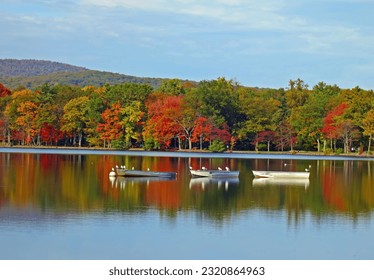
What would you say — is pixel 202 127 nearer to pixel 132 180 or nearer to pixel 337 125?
pixel 337 125

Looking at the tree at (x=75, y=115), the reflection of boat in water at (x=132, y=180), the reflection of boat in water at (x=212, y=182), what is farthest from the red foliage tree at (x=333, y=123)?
the reflection of boat in water at (x=132, y=180)

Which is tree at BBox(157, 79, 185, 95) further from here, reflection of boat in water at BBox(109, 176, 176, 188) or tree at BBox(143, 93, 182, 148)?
reflection of boat in water at BBox(109, 176, 176, 188)

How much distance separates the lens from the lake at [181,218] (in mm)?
18609

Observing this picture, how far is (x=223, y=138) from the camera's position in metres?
78.2

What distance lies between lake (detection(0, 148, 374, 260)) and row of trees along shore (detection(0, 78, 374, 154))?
124 ft

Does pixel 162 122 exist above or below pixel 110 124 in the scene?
above

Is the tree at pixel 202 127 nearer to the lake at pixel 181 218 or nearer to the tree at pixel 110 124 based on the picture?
the tree at pixel 110 124

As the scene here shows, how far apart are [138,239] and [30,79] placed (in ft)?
559

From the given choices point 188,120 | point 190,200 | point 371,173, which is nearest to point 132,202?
point 190,200

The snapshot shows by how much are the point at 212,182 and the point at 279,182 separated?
12.7ft

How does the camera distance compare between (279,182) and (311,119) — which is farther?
(311,119)

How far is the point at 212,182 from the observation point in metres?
38.8

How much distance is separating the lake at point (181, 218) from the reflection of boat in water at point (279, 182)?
193 millimetres

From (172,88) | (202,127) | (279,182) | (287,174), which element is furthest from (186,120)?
(279,182)
